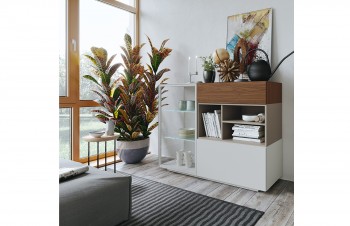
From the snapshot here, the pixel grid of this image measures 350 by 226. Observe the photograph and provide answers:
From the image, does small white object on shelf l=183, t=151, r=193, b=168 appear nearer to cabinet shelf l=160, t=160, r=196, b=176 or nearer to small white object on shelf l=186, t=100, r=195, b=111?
cabinet shelf l=160, t=160, r=196, b=176

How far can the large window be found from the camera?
320 centimetres

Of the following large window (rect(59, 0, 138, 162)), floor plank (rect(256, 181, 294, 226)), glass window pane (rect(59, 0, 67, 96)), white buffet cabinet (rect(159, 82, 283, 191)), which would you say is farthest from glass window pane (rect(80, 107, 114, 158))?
floor plank (rect(256, 181, 294, 226))

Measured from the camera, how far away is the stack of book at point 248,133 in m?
2.45

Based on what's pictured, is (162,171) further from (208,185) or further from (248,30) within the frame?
(248,30)

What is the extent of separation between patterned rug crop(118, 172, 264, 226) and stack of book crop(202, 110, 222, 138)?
72 cm

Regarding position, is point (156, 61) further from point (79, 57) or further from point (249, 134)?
point (249, 134)

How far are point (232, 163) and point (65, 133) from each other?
2182 mm

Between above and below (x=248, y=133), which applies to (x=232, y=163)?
below

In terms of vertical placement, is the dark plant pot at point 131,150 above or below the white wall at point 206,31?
below

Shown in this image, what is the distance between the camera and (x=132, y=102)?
3334 mm

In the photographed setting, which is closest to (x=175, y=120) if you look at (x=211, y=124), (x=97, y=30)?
(x=211, y=124)

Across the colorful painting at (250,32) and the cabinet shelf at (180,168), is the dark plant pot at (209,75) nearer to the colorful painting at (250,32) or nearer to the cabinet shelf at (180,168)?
the colorful painting at (250,32)

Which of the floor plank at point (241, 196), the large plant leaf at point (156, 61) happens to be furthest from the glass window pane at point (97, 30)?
the floor plank at point (241, 196)
